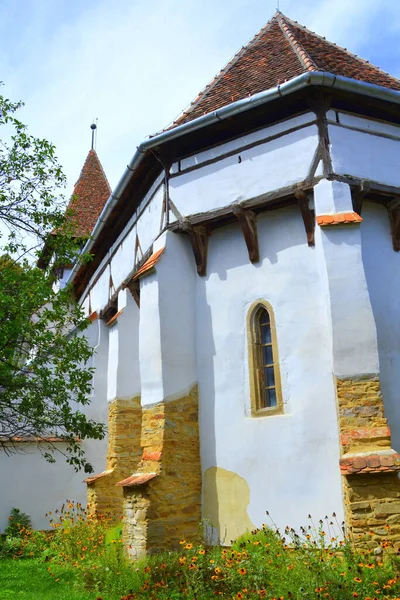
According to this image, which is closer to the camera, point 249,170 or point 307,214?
point 307,214

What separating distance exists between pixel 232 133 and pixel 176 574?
24.9 feet

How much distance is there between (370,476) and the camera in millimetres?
7602

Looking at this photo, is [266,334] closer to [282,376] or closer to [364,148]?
[282,376]

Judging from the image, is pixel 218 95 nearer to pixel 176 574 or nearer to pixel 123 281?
pixel 123 281

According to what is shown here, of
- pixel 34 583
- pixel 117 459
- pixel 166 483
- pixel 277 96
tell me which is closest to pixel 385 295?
pixel 277 96

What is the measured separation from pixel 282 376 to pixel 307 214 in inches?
109

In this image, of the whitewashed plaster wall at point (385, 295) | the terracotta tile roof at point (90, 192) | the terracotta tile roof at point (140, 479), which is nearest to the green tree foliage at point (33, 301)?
the terracotta tile roof at point (140, 479)

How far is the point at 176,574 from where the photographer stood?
26.3 ft

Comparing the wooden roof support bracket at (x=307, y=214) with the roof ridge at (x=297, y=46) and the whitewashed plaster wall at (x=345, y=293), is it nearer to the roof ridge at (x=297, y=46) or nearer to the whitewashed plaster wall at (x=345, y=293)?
the whitewashed plaster wall at (x=345, y=293)

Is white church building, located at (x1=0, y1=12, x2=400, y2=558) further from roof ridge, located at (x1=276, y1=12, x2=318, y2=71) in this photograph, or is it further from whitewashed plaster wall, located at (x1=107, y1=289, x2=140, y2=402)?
whitewashed plaster wall, located at (x1=107, y1=289, x2=140, y2=402)

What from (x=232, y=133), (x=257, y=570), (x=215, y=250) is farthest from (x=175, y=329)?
(x=257, y=570)

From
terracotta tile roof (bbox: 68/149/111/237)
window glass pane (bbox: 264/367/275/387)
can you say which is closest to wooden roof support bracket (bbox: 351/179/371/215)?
window glass pane (bbox: 264/367/275/387)

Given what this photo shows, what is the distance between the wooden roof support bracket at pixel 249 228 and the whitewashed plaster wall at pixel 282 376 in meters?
0.13

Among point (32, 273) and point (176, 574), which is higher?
point (32, 273)
